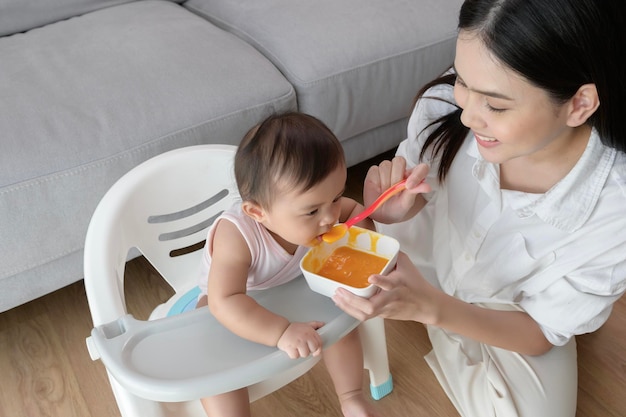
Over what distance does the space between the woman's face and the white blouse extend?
0.38ft

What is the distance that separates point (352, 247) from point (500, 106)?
314mm

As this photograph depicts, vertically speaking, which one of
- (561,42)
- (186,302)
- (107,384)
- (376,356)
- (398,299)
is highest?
(561,42)

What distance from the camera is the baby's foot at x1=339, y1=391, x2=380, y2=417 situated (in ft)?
3.35

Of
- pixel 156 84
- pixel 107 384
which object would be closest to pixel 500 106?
pixel 156 84

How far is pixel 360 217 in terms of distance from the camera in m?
0.90

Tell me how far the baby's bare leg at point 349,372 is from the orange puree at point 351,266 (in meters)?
0.15

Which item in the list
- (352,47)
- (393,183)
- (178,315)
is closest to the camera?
(178,315)

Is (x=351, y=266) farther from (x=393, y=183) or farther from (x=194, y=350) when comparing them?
(x=194, y=350)

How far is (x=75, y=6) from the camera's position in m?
1.55

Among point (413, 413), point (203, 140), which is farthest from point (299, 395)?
point (203, 140)

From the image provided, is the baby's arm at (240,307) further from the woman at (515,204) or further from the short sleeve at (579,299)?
the short sleeve at (579,299)

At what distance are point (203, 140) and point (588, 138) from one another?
736 mm

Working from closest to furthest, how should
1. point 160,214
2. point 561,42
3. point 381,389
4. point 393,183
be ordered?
point 561,42 < point 393,183 < point 160,214 < point 381,389

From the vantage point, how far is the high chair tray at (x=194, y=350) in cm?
73
